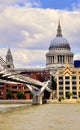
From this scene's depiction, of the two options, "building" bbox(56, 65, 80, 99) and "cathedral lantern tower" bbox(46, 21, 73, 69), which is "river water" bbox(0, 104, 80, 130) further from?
"cathedral lantern tower" bbox(46, 21, 73, 69)

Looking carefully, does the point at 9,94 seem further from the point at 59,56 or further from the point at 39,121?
the point at 39,121

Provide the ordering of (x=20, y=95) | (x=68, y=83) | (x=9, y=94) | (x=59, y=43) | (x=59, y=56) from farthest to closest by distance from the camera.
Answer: (x=59, y=43) → (x=59, y=56) → (x=68, y=83) → (x=20, y=95) → (x=9, y=94)

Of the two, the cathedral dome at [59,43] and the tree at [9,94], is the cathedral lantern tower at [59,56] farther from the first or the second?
the tree at [9,94]

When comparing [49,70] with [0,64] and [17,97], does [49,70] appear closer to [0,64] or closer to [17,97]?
[17,97]

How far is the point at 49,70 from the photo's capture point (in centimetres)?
17112

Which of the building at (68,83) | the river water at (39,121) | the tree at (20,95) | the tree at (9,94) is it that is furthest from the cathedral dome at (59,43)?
the river water at (39,121)

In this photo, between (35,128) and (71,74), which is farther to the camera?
(71,74)

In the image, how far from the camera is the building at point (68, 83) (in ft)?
423

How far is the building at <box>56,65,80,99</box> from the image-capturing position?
129 metres

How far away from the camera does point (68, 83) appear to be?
129500 mm

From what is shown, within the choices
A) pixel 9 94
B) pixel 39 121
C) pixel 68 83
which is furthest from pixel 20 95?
pixel 39 121

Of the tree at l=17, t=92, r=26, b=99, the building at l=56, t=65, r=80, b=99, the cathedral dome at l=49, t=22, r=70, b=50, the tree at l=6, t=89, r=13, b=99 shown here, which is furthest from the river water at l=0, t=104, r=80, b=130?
the cathedral dome at l=49, t=22, r=70, b=50

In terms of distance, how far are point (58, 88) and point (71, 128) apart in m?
94.2

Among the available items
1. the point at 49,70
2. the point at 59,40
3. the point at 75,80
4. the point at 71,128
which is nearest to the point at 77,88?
the point at 75,80
